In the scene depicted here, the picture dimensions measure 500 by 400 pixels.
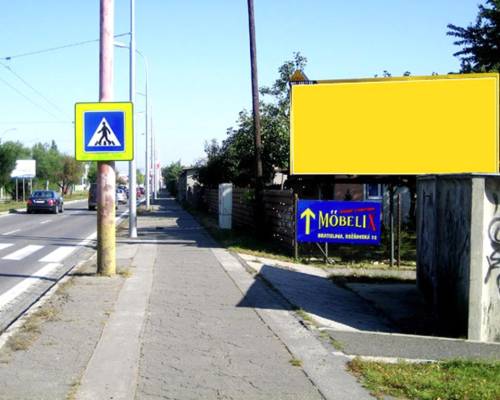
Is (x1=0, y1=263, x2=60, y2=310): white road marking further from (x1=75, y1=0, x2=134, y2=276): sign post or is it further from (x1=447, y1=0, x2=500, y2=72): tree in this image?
(x1=447, y1=0, x2=500, y2=72): tree

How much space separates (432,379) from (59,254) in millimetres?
12175

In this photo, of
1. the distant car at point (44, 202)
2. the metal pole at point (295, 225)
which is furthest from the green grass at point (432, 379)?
the distant car at point (44, 202)

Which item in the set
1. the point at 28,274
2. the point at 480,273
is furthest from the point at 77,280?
the point at 480,273

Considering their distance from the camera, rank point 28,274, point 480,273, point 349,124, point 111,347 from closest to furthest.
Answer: point 111,347, point 480,273, point 28,274, point 349,124

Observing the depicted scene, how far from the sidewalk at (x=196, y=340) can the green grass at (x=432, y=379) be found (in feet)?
0.68

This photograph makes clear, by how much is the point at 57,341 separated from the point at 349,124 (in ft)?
35.2

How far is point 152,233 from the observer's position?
2214cm

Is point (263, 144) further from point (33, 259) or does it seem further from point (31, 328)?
point (31, 328)

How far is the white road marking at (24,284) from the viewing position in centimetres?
926

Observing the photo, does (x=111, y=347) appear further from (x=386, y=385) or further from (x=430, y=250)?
(x=430, y=250)

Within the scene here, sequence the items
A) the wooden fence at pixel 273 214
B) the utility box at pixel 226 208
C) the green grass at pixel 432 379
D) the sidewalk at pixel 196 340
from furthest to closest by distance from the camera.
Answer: the utility box at pixel 226 208, the wooden fence at pixel 273 214, the sidewalk at pixel 196 340, the green grass at pixel 432 379

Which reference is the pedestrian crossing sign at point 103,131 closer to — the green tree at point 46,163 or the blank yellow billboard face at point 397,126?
the blank yellow billboard face at point 397,126

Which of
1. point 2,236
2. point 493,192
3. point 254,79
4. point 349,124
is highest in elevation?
point 254,79

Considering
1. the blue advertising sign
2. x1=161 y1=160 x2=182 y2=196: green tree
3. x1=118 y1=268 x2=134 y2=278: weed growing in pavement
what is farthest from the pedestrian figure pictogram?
x1=161 y1=160 x2=182 y2=196: green tree
